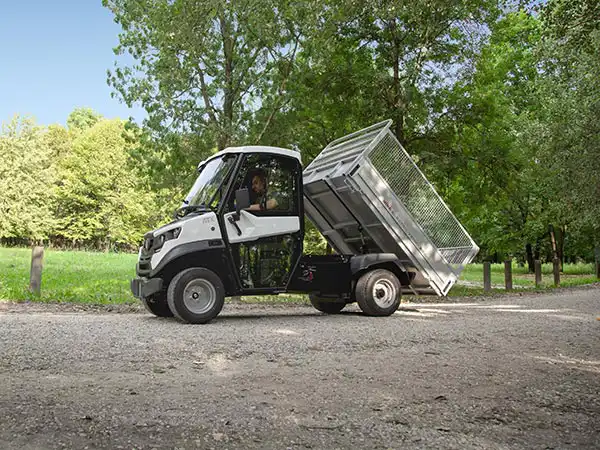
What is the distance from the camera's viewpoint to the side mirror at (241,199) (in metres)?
9.60

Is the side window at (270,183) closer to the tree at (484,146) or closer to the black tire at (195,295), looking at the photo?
the black tire at (195,295)

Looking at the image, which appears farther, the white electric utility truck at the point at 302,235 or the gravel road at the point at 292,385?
A: the white electric utility truck at the point at 302,235

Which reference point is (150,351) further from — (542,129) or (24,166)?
(24,166)

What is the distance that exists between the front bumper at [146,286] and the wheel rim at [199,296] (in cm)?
41

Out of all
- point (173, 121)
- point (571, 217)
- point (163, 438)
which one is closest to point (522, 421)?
point (163, 438)

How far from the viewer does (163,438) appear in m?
3.85

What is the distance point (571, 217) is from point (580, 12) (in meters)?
18.7

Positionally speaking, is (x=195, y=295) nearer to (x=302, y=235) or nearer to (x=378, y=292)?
(x=302, y=235)

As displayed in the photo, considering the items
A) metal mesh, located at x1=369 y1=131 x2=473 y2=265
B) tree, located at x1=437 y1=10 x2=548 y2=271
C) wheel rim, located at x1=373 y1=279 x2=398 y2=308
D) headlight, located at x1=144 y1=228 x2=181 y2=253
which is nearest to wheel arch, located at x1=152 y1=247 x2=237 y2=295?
headlight, located at x1=144 y1=228 x2=181 y2=253

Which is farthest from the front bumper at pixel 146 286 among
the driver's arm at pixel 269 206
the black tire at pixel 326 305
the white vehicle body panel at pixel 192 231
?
the black tire at pixel 326 305

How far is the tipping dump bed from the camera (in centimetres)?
1093

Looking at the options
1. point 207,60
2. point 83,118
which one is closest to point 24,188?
point 83,118

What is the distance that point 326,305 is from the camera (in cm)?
1219

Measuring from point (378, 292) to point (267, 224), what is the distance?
8.09 ft
